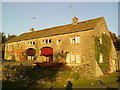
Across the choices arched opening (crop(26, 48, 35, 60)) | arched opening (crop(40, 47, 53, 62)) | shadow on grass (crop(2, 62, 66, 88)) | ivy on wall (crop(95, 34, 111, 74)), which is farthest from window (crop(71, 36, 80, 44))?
arched opening (crop(26, 48, 35, 60))

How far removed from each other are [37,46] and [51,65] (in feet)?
49.8

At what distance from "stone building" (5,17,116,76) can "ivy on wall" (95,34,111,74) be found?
650mm

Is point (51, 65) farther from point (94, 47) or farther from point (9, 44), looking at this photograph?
point (9, 44)

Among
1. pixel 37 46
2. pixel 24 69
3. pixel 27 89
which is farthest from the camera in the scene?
pixel 37 46

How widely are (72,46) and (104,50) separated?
679 cm

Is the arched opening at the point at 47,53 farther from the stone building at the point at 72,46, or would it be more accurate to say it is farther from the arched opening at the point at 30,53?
the arched opening at the point at 30,53

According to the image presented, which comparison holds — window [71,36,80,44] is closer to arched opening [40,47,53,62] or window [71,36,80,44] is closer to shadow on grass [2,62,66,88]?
arched opening [40,47,53,62]

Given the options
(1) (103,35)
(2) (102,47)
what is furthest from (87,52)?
(1) (103,35)

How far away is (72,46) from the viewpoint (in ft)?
82.1

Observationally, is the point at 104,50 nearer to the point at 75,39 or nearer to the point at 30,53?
the point at 75,39

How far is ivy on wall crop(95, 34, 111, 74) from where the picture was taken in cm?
2303

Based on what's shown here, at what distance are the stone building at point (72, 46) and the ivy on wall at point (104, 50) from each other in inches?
25.6

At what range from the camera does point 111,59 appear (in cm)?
2759

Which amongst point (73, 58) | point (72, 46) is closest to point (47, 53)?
point (72, 46)
